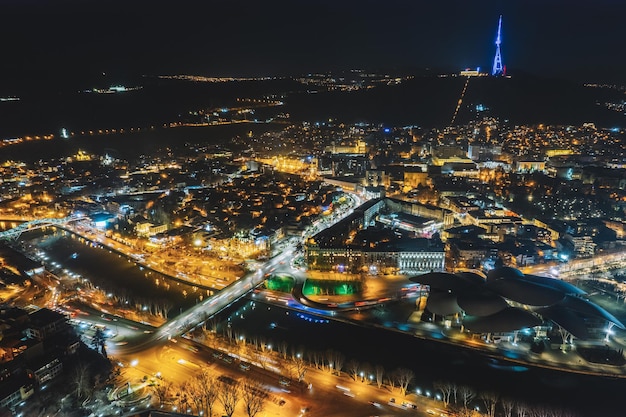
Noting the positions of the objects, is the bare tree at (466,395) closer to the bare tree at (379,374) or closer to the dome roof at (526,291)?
the bare tree at (379,374)

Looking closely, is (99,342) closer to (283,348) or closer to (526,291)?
(283,348)

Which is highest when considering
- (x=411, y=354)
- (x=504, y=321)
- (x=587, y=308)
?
(x=587, y=308)

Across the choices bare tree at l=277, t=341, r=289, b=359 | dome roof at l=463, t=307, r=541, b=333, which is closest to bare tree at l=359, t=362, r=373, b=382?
bare tree at l=277, t=341, r=289, b=359

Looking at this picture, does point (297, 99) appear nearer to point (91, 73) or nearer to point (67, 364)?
point (91, 73)

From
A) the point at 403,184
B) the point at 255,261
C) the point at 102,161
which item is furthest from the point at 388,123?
the point at 255,261

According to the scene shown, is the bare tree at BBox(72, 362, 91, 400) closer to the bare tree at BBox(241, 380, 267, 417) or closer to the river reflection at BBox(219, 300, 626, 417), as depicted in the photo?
the bare tree at BBox(241, 380, 267, 417)

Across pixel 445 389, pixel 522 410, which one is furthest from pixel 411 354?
pixel 522 410
